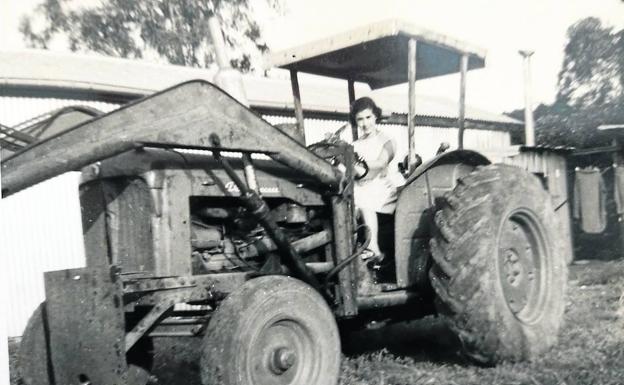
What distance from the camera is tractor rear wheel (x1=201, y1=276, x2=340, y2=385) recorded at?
9.86 feet

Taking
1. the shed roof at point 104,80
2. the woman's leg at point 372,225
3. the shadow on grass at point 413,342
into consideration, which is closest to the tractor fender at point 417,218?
the woman's leg at point 372,225

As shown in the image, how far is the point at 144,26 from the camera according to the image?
6.73m

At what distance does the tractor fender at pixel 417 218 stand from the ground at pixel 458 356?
617mm

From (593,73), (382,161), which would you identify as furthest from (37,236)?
(593,73)

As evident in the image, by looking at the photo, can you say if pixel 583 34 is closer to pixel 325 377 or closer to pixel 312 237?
pixel 312 237

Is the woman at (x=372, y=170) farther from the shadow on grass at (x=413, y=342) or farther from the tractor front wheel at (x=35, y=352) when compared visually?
the tractor front wheel at (x=35, y=352)

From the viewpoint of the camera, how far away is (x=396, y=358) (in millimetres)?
4633

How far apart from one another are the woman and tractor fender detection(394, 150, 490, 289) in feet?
0.60

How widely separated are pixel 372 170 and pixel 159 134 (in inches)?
84.3

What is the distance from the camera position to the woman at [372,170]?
4543 mm

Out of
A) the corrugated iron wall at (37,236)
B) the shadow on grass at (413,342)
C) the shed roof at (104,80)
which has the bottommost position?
the shadow on grass at (413,342)

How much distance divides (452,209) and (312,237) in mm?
931

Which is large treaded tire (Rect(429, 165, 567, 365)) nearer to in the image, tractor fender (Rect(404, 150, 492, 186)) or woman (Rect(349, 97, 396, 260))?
tractor fender (Rect(404, 150, 492, 186))

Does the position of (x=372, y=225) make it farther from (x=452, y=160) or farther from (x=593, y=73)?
(x=593, y=73)
